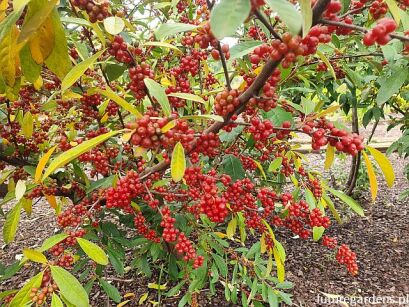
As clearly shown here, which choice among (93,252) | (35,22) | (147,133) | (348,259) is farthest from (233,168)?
(35,22)

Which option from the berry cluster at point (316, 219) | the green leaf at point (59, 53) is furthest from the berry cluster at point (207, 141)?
the berry cluster at point (316, 219)

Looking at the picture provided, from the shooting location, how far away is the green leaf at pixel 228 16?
0.48 m

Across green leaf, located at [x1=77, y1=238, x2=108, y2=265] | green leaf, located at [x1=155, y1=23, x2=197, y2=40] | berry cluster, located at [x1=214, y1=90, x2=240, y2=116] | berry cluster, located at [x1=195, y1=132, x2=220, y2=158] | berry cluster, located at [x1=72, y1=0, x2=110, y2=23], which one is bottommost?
green leaf, located at [x1=77, y1=238, x2=108, y2=265]

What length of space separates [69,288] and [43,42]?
0.69m

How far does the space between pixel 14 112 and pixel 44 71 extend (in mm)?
246

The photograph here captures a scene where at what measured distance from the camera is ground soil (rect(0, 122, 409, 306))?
251cm

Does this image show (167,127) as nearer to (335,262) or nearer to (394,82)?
(394,82)

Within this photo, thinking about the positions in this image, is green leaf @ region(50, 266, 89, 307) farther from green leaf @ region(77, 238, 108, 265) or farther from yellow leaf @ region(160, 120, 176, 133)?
yellow leaf @ region(160, 120, 176, 133)

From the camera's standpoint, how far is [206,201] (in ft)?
3.36

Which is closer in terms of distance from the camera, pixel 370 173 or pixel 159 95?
pixel 159 95

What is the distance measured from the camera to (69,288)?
1.07m

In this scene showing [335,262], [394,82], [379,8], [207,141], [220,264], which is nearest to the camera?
[379,8]

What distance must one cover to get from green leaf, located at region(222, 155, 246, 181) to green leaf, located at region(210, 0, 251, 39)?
118 centimetres

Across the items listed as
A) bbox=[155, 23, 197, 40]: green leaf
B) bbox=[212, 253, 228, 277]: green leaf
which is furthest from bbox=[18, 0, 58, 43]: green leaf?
bbox=[212, 253, 228, 277]: green leaf
